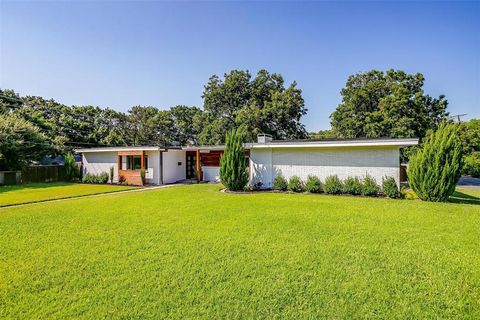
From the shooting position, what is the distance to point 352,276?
4.02m

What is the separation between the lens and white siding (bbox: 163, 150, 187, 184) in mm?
18422

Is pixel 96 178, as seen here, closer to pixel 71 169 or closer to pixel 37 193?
pixel 71 169

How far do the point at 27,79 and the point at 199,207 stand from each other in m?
15.6

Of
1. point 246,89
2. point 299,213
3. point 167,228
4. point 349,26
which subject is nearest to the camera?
point 167,228

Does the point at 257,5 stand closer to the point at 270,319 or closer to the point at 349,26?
the point at 349,26

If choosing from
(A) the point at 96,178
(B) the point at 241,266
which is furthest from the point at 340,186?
(A) the point at 96,178

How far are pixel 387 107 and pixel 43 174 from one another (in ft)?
99.5

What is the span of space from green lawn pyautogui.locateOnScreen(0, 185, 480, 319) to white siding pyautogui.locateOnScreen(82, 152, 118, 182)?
1208 centimetres

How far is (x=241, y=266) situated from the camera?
4402mm

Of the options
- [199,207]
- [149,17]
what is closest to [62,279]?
[199,207]

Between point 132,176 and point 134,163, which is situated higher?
point 134,163

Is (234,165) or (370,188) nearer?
(370,188)

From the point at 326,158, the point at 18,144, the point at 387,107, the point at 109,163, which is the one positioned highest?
the point at 387,107

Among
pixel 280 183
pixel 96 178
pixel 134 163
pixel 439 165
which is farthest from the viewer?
pixel 96 178
